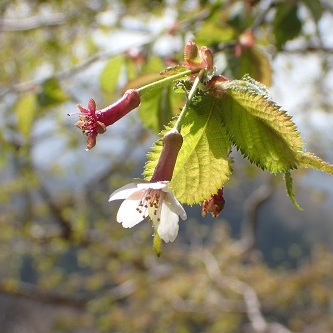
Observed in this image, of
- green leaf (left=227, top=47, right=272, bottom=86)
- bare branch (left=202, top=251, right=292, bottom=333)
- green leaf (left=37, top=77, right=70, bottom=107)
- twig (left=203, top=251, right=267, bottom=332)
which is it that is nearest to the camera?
green leaf (left=227, top=47, right=272, bottom=86)

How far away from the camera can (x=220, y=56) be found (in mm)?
1047

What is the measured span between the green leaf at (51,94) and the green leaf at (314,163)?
1020 millimetres

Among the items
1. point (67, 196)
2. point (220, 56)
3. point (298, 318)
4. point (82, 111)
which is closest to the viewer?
point (82, 111)

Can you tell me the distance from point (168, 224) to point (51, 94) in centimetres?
98

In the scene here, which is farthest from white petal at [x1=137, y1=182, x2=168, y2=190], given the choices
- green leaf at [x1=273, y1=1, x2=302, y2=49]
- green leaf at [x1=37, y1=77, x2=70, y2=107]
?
green leaf at [x1=37, y1=77, x2=70, y2=107]

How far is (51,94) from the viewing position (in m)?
1.45

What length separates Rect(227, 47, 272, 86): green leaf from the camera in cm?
102

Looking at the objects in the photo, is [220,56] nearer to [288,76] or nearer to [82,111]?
[82,111]

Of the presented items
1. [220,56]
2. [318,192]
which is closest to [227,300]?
[318,192]

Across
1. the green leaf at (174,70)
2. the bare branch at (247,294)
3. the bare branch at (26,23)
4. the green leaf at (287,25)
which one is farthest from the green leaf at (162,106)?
the bare branch at (247,294)

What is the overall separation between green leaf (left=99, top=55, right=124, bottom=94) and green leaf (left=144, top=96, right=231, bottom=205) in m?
0.91

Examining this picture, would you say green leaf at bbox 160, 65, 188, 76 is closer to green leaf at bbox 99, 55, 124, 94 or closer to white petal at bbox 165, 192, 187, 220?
white petal at bbox 165, 192, 187, 220

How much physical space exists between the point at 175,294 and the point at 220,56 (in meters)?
5.38

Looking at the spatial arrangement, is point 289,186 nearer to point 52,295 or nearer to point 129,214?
point 129,214
